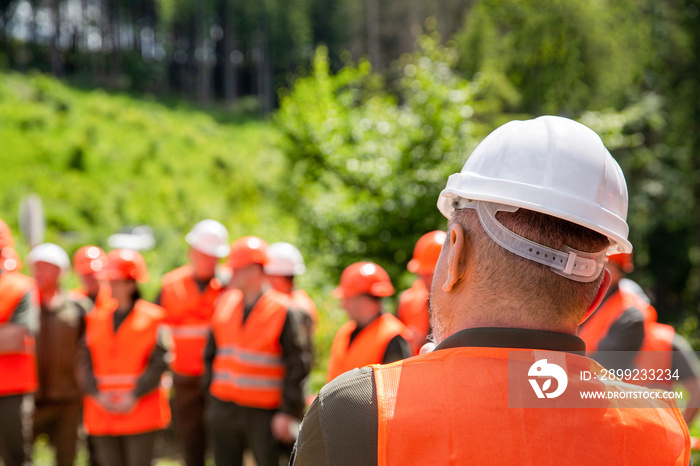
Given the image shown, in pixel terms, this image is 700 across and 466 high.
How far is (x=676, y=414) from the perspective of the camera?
1150 mm

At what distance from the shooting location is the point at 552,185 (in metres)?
1.15

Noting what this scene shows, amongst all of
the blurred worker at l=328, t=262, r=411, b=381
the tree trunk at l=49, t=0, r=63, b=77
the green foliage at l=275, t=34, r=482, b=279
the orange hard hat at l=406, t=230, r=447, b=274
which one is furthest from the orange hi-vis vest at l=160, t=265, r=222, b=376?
the tree trunk at l=49, t=0, r=63, b=77

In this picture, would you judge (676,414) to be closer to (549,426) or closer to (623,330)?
(549,426)

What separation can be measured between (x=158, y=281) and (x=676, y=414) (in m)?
11.9

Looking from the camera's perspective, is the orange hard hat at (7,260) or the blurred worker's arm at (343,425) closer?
the blurred worker's arm at (343,425)

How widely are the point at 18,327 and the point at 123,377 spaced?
957 millimetres

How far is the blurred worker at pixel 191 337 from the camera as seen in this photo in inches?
231

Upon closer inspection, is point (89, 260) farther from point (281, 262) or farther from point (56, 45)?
point (56, 45)

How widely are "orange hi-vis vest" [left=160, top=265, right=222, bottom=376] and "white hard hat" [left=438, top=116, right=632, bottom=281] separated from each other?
5.07 meters

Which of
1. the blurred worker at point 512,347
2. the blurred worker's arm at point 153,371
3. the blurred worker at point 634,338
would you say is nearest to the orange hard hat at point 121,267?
the blurred worker's arm at point 153,371

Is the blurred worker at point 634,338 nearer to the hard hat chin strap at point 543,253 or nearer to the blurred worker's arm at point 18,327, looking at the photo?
the hard hat chin strap at point 543,253

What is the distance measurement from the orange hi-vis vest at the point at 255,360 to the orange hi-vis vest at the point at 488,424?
384 cm

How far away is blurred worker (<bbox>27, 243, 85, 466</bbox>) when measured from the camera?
5.73 m

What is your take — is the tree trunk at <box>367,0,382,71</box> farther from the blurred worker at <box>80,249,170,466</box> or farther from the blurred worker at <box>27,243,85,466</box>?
the blurred worker at <box>80,249,170,466</box>
